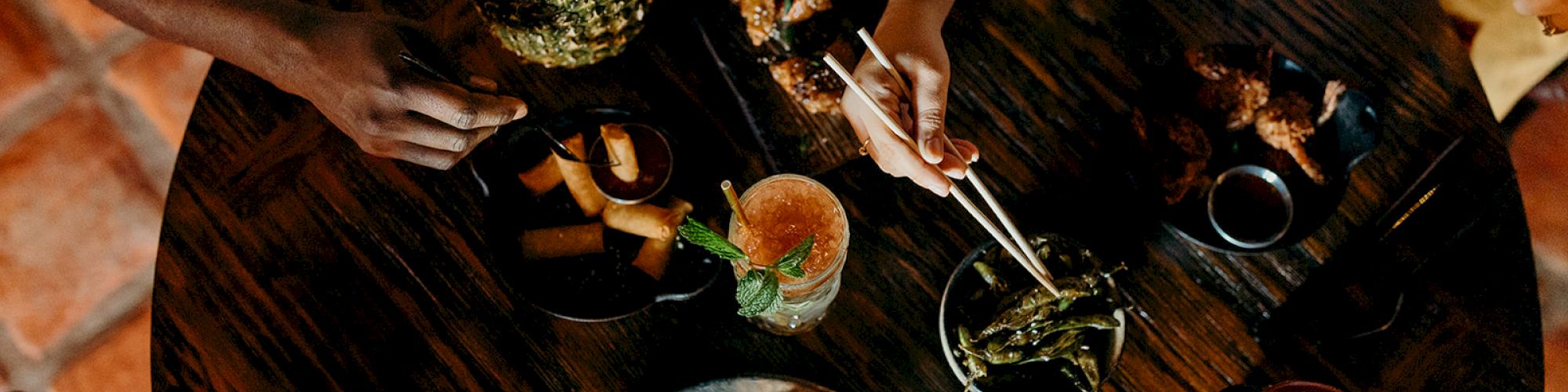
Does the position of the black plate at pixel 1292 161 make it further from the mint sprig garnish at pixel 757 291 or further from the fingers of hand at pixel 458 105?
the fingers of hand at pixel 458 105

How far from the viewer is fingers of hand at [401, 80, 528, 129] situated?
147 cm

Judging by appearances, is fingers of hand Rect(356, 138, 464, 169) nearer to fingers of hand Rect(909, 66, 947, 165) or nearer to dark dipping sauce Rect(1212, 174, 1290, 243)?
fingers of hand Rect(909, 66, 947, 165)

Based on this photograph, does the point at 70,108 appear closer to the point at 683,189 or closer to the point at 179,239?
the point at 179,239

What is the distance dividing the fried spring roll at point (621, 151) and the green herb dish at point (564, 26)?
161mm

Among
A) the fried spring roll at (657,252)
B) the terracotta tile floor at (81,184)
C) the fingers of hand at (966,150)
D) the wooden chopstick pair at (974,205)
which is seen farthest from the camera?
the terracotta tile floor at (81,184)

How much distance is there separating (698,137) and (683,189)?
112 millimetres

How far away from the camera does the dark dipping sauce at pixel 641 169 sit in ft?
5.46

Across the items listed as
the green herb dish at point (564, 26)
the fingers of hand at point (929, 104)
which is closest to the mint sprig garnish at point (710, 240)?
the fingers of hand at point (929, 104)

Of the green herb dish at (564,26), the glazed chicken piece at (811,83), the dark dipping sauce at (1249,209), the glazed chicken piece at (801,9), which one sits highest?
the green herb dish at (564,26)

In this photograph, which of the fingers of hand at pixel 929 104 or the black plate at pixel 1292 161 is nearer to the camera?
the fingers of hand at pixel 929 104

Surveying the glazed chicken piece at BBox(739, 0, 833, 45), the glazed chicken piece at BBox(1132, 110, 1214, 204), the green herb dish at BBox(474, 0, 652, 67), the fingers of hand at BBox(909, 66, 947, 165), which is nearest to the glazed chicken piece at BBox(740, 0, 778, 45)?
the glazed chicken piece at BBox(739, 0, 833, 45)

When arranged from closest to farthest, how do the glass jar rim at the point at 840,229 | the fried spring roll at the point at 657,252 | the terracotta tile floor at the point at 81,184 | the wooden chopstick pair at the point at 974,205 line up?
the wooden chopstick pair at the point at 974,205 → the glass jar rim at the point at 840,229 → the fried spring roll at the point at 657,252 → the terracotta tile floor at the point at 81,184

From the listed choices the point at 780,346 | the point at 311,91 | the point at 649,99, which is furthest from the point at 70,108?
the point at 780,346

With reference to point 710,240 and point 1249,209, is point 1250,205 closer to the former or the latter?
point 1249,209
